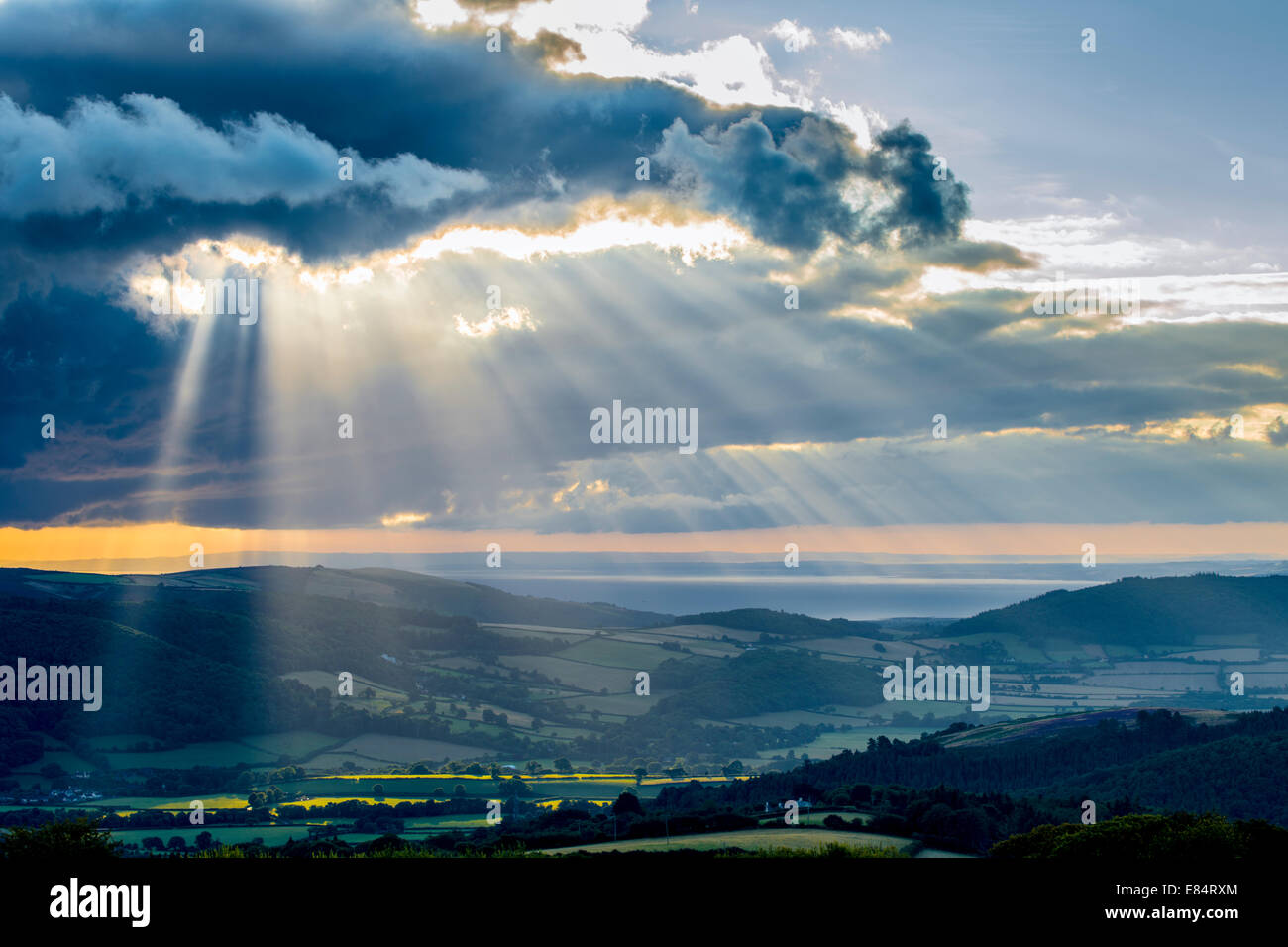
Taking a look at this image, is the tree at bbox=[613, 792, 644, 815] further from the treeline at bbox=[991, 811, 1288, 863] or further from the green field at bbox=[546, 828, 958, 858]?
the treeline at bbox=[991, 811, 1288, 863]

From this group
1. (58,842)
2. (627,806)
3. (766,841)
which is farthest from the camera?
(627,806)

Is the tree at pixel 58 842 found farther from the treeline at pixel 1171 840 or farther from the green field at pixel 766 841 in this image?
the treeline at pixel 1171 840

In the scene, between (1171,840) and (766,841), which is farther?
(766,841)

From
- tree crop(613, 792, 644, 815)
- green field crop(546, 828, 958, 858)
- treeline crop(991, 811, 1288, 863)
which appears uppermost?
treeline crop(991, 811, 1288, 863)

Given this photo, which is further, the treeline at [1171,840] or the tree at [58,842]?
the treeline at [1171,840]

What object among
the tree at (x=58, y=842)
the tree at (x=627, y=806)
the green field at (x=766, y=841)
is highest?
the tree at (x=58, y=842)

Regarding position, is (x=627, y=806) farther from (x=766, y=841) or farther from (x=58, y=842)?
(x=58, y=842)

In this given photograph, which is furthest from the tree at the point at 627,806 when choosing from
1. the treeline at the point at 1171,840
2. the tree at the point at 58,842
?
the tree at the point at 58,842

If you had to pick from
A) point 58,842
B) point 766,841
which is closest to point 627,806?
point 766,841

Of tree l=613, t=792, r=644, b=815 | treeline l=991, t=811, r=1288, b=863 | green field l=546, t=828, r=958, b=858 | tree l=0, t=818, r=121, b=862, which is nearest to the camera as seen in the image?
tree l=0, t=818, r=121, b=862

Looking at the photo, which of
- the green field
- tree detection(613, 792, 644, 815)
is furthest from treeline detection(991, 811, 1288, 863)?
tree detection(613, 792, 644, 815)

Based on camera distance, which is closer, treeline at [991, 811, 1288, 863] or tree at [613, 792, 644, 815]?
treeline at [991, 811, 1288, 863]

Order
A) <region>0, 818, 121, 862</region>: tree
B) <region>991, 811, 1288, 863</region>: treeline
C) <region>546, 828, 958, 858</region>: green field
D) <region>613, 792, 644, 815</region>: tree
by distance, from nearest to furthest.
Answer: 1. <region>0, 818, 121, 862</region>: tree
2. <region>991, 811, 1288, 863</region>: treeline
3. <region>546, 828, 958, 858</region>: green field
4. <region>613, 792, 644, 815</region>: tree
